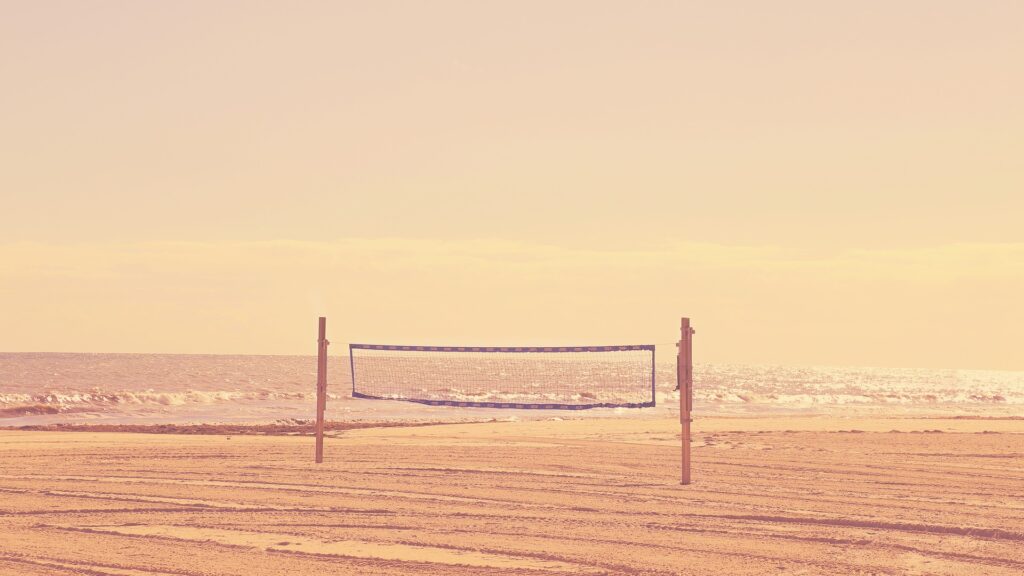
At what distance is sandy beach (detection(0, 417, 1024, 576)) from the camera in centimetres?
745

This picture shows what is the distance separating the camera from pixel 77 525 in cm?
883

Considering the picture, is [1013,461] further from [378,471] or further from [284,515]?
[284,515]

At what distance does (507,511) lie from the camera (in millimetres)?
9680

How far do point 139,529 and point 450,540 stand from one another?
2790mm

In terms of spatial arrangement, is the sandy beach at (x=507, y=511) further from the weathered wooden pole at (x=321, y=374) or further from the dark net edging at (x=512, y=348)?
the dark net edging at (x=512, y=348)

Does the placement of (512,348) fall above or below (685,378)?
above

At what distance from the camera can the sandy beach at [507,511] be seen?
745 cm

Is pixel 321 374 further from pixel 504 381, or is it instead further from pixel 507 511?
pixel 504 381

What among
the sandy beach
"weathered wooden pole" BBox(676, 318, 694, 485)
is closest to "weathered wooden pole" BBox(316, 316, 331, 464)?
the sandy beach

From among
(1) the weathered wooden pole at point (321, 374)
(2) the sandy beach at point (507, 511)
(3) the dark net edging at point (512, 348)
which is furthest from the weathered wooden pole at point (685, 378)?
(1) the weathered wooden pole at point (321, 374)

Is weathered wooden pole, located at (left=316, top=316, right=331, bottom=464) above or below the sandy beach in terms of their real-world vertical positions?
above

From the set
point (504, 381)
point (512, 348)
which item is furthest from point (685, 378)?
point (504, 381)

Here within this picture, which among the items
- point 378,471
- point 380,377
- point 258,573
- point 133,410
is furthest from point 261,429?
point 380,377

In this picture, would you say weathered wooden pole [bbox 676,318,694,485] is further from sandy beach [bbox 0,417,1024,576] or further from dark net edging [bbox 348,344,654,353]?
dark net edging [bbox 348,344,654,353]
